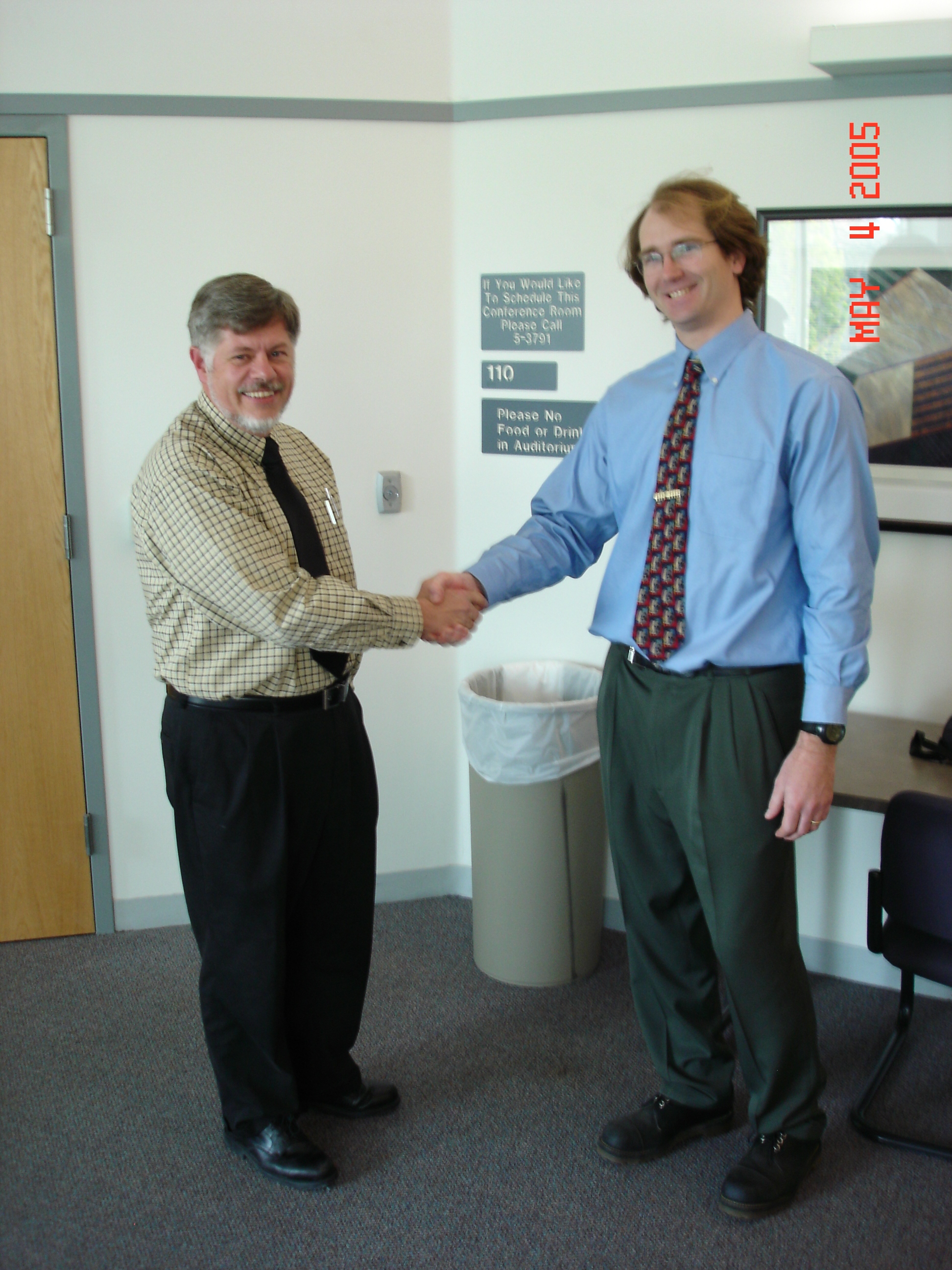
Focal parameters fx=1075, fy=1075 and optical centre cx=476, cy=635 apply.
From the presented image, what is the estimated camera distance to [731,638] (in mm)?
1939

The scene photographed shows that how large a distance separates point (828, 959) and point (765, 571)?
60.9 inches

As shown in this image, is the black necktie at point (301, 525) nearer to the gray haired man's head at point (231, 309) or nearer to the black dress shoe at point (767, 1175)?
the gray haired man's head at point (231, 309)

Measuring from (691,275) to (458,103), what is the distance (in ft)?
4.53

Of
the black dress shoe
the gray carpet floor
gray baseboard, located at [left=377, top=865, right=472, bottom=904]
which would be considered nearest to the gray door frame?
the gray carpet floor

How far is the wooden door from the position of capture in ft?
9.37

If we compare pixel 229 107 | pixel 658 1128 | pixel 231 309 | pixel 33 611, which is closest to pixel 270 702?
pixel 231 309

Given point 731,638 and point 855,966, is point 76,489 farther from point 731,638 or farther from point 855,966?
point 855,966

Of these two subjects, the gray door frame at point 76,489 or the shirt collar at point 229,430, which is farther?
the gray door frame at point 76,489

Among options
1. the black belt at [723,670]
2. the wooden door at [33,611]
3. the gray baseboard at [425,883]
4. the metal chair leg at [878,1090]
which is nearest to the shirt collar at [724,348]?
the black belt at [723,670]

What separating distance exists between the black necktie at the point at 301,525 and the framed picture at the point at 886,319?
4.14ft

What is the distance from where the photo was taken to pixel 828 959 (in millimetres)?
3002

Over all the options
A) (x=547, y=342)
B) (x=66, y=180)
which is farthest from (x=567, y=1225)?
(x=66, y=180)

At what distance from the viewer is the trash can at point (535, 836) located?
2.78 m

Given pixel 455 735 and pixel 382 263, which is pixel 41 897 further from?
pixel 382 263
